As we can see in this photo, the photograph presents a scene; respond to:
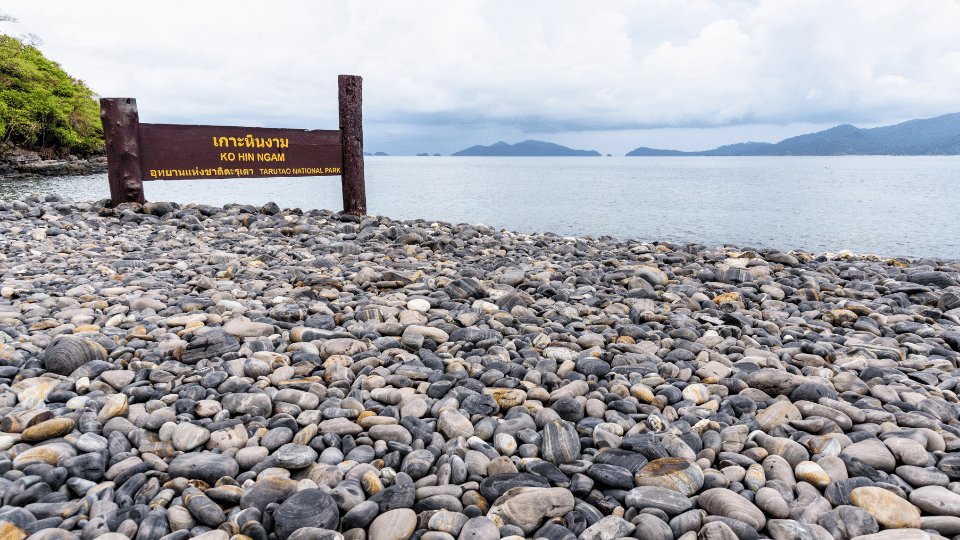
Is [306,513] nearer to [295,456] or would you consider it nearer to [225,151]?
[295,456]

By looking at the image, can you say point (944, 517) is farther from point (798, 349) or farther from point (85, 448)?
point (85, 448)

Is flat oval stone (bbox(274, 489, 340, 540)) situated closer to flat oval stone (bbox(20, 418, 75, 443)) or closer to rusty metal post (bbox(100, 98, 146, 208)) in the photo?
Answer: flat oval stone (bbox(20, 418, 75, 443))

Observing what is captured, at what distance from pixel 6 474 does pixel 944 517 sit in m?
4.01

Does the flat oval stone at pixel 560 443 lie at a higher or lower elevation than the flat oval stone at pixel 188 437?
lower

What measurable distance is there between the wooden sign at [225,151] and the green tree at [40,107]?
127 ft

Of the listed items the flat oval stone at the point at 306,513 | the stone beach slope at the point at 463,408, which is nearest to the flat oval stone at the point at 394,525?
the stone beach slope at the point at 463,408

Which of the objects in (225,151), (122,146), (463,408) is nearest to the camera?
(463,408)

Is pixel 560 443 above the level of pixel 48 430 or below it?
below

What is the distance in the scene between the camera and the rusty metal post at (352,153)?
404 inches

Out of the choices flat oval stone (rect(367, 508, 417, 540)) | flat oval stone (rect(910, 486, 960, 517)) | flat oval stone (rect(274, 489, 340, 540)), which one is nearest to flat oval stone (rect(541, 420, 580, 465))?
flat oval stone (rect(367, 508, 417, 540))

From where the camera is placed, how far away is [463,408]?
3082 mm

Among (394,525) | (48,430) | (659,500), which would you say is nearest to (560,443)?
(659,500)

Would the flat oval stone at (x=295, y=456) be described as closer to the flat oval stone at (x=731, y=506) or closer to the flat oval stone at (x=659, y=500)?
the flat oval stone at (x=659, y=500)

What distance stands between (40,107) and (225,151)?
4203 centimetres
